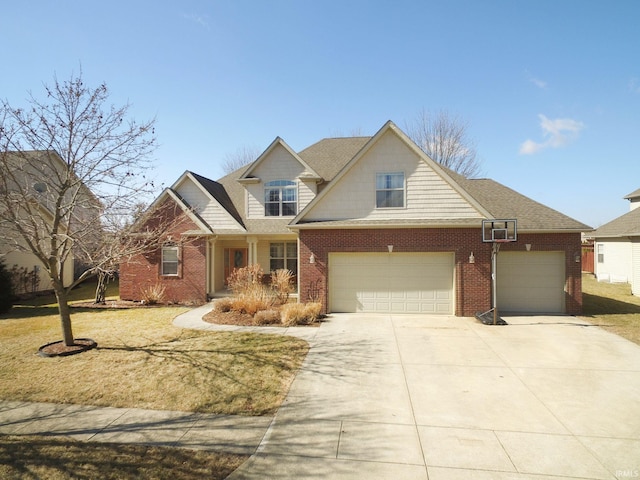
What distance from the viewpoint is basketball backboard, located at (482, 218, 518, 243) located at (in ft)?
35.4

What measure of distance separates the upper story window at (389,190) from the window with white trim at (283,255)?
5.98m

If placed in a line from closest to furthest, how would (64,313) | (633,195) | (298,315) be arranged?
1. (64,313)
2. (298,315)
3. (633,195)

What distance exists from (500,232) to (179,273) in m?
13.9

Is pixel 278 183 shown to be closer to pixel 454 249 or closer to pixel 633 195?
pixel 454 249

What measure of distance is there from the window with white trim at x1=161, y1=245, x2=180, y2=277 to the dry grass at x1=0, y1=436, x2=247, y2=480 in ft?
35.4

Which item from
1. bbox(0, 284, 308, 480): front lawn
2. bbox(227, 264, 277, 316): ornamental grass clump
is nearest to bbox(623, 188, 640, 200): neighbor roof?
bbox(227, 264, 277, 316): ornamental grass clump

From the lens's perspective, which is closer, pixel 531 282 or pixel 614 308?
pixel 531 282

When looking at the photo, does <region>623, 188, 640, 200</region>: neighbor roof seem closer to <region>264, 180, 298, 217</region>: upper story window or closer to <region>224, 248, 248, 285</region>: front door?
<region>264, 180, 298, 217</region>: upper story window

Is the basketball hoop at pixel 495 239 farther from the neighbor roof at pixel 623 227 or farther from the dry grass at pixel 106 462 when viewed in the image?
the neighbor roof at pixel 623 227

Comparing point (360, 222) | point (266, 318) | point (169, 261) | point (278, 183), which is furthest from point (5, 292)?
point (360, 222)

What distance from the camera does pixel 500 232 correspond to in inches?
434

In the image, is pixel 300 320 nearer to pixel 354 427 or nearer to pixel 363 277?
pixel 363 277

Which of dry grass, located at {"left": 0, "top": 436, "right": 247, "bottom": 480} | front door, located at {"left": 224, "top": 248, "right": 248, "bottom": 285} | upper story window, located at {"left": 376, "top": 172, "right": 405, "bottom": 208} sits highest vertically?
upper story window, located at {"left": 376, "top": 172, "right": 405, "bottom": 208}

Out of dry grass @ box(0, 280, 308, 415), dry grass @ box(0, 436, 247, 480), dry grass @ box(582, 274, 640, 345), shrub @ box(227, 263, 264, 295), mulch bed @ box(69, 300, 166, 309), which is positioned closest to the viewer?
dry grass @ box(0, 436, 247, 480)
